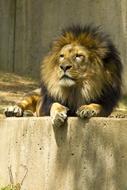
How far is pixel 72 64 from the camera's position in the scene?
5.93 metres

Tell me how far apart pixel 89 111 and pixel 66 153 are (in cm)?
40

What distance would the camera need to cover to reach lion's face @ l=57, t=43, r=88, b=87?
5.89 metres

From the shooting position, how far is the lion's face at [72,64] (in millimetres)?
5887

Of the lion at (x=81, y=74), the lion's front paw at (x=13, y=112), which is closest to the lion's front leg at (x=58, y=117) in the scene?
the lion at (x=81, y=74)

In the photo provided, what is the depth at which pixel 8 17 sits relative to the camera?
541 inches

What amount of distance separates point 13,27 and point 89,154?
8.60 m

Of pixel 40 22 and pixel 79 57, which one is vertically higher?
pixel 40 22

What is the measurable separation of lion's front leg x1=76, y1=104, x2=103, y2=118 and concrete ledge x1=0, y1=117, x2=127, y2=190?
6cm

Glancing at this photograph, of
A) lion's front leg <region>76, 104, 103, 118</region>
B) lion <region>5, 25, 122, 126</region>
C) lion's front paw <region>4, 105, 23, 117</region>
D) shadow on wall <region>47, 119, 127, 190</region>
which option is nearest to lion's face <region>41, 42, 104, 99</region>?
lion <region>5, 25, 122, 126</region>

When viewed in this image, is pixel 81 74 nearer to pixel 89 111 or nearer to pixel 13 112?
pixel 89 111

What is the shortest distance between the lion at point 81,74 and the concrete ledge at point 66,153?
227 millimetres

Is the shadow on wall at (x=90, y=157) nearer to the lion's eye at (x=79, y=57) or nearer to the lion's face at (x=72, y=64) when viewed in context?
the lion's face at (x=72, y=64)

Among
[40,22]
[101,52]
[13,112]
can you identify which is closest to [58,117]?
[101,52]

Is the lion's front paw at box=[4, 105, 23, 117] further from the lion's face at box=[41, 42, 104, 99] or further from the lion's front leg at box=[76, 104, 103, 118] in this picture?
the lion's front leg at box=[76, 104, 103, 118]
